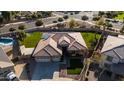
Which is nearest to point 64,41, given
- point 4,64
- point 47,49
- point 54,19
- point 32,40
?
point 47,49

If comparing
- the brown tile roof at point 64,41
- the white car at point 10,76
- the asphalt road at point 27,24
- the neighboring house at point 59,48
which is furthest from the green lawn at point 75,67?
the asphalt road at point 27,24

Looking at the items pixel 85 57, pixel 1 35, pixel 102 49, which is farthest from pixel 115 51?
pixel 1 35

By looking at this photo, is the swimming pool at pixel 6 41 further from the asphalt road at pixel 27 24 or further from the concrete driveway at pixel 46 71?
the concrete driveway at pixel 46 71

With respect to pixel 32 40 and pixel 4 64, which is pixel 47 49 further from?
pixel 4 64

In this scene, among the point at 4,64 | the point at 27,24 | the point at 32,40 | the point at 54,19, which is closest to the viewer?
Answer: the point at 4,64

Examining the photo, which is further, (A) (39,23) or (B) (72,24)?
(A) (39,23)
